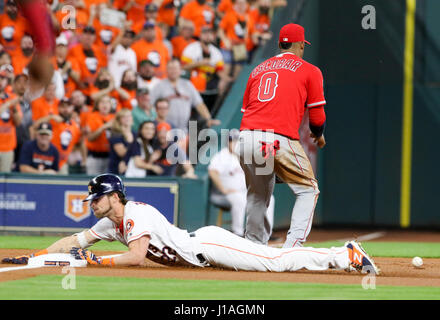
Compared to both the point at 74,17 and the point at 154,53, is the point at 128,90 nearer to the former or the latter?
the point at 154,53

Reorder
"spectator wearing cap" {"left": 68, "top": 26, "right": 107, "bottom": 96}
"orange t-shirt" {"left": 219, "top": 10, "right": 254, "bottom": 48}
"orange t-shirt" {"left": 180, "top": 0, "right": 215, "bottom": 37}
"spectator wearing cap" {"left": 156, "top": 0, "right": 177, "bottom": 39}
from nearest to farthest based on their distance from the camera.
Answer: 1. "spectator wearing cap" {"left": 68, "top": 26, "right": 107, "bottom": 96}
2. "spectator wearing cap" {"left": 156, "top": 0, "right": 177, "bottom": 39}
3. "orange t-shirt" {"left": 180, "top": 0, "right": 215, "bottom": 37}
4. "orange t-shirt" {"left": 219, "top": 10, "right": 254, "bottom": 48}

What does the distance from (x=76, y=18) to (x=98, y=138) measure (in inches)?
104

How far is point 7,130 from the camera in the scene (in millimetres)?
13164

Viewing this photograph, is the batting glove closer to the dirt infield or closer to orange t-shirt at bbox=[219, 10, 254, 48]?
the dirt infield

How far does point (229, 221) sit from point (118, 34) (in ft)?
12.9

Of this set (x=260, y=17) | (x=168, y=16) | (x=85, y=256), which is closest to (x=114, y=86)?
(x=168, y=16)

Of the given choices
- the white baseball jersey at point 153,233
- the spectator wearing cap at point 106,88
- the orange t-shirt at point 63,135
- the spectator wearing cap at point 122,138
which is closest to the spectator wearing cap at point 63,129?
the orange t-shirt at point 63,135

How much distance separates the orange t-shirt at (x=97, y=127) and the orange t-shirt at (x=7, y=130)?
1161 millimetres

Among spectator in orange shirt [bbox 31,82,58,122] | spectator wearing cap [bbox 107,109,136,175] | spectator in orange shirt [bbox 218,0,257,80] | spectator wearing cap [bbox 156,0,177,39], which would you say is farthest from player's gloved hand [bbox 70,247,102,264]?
spectator wearing cap [bbox 156,0,177,39]

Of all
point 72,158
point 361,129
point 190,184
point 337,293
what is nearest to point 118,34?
point 72,158

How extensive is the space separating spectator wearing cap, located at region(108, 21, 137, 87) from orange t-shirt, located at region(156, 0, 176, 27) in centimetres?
154

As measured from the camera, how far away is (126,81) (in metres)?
14.2

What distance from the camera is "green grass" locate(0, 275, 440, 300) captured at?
5.92 meters

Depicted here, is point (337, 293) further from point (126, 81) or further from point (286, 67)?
point (126, 81)
